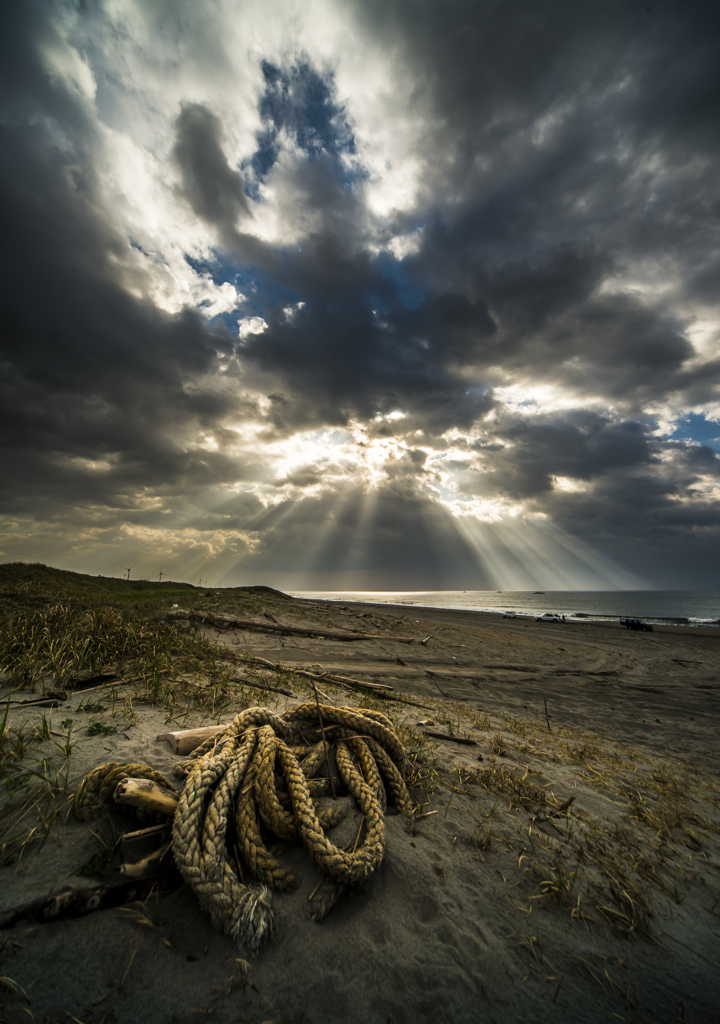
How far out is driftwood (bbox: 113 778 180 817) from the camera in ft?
6.96

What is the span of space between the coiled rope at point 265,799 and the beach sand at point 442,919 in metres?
0.13

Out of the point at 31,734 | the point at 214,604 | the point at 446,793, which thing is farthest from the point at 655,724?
the point at 214,604

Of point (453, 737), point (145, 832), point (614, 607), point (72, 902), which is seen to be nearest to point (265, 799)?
point (145, 832)

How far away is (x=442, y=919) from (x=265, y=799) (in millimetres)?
1176

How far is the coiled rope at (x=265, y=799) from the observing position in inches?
76.9

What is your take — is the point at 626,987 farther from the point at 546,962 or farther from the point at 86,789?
the point at 86,789

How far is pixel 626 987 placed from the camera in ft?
6.11

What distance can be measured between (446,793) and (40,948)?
2.62 meters

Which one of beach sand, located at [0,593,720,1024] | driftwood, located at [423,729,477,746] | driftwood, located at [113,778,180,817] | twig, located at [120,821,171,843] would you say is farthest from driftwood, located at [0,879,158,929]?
driftwood, located at [423,729,477,746]

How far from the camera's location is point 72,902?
180 cm

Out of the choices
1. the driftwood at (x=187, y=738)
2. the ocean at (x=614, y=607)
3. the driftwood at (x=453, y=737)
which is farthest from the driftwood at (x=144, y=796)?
the ocean at (x=614, y=607)

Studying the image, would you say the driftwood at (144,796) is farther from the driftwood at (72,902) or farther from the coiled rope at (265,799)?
the driftwood at (72,902)

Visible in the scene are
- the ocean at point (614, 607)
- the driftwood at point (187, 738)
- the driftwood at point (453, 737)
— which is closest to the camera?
the driftwood at point (187, 738)

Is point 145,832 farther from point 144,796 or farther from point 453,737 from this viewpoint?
point 453,737
